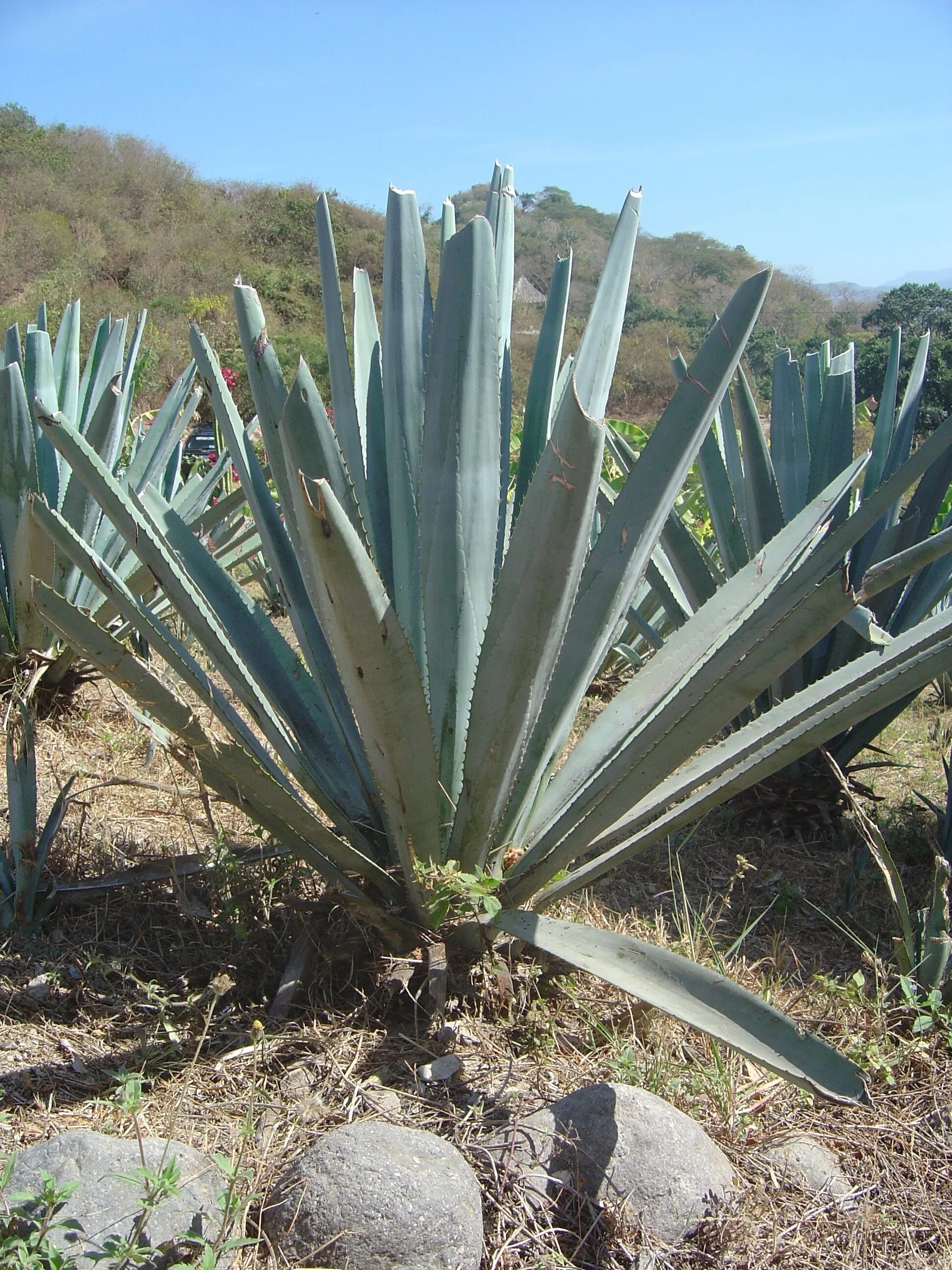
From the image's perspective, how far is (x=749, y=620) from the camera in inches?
58.1

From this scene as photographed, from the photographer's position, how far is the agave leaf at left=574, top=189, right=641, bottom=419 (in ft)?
5.81

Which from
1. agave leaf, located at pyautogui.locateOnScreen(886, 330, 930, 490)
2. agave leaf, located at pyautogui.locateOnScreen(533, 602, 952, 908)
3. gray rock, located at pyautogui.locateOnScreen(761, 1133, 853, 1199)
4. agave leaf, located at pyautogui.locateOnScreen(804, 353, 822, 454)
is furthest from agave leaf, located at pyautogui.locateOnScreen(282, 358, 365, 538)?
agave leaf, located at pyautogui.locateOnScreen(804, 353, 822, 454)

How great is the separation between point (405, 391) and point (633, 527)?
553 mm

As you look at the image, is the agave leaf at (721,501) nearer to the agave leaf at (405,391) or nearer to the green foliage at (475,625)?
the green foliage at (475,625)

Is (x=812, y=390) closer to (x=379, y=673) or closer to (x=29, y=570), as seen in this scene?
(x=379, y=673)

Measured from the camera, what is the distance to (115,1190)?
120cm

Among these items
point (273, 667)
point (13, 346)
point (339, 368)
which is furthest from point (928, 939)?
point (13, 346)

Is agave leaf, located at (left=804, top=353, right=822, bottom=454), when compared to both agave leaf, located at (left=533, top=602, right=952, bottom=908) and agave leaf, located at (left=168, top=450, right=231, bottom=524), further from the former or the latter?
agave leaf, located at (left=168, top=450, right=231, bottom=524)

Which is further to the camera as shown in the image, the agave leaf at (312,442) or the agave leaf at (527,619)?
the agave leaf at (312,442)

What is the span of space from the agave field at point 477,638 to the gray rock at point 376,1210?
0.32 meters

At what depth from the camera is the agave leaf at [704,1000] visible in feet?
3.73

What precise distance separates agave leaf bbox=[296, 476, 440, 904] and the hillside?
19855 mm

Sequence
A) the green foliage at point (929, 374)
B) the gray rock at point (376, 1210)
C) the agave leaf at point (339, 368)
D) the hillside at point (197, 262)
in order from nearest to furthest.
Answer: the gray rock at point (376, 1210), the agave leaf at point (339, 368), the green foliage at point (929, 374), the hillside at point (197, 262)

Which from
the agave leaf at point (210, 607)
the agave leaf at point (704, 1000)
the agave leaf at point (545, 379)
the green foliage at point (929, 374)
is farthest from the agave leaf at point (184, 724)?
the green foliage at point (929, 374)
